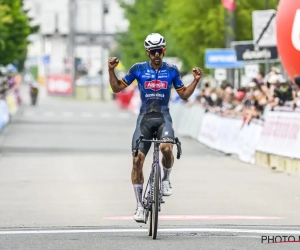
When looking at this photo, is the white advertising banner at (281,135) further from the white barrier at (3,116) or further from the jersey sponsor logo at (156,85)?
the white barrier at (3,116)

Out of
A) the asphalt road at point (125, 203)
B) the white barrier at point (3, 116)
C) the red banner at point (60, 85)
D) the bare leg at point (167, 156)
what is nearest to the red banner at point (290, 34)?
the asphalt road at point (125, 203)

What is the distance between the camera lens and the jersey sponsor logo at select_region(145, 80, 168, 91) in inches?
538

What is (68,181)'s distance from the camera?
21688mm

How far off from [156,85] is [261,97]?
15.0 meters

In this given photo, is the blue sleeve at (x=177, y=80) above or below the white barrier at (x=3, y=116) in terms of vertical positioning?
above

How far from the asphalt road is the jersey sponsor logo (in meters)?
1.45

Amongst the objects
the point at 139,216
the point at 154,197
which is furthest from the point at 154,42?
the point at 139,216

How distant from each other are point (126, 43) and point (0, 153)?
52.5 m

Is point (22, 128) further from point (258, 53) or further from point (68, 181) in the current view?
point (68, 181)

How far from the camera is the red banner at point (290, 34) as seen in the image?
27516 mm

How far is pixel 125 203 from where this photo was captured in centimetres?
1750

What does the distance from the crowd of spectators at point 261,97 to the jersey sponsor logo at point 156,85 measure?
10.3m

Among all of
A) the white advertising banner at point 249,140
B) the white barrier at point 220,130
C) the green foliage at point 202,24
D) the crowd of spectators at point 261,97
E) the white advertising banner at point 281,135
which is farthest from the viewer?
the green foliage at point 202,24

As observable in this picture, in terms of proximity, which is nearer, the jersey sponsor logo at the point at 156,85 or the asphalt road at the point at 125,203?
the asphalt road at the point at 125,203
